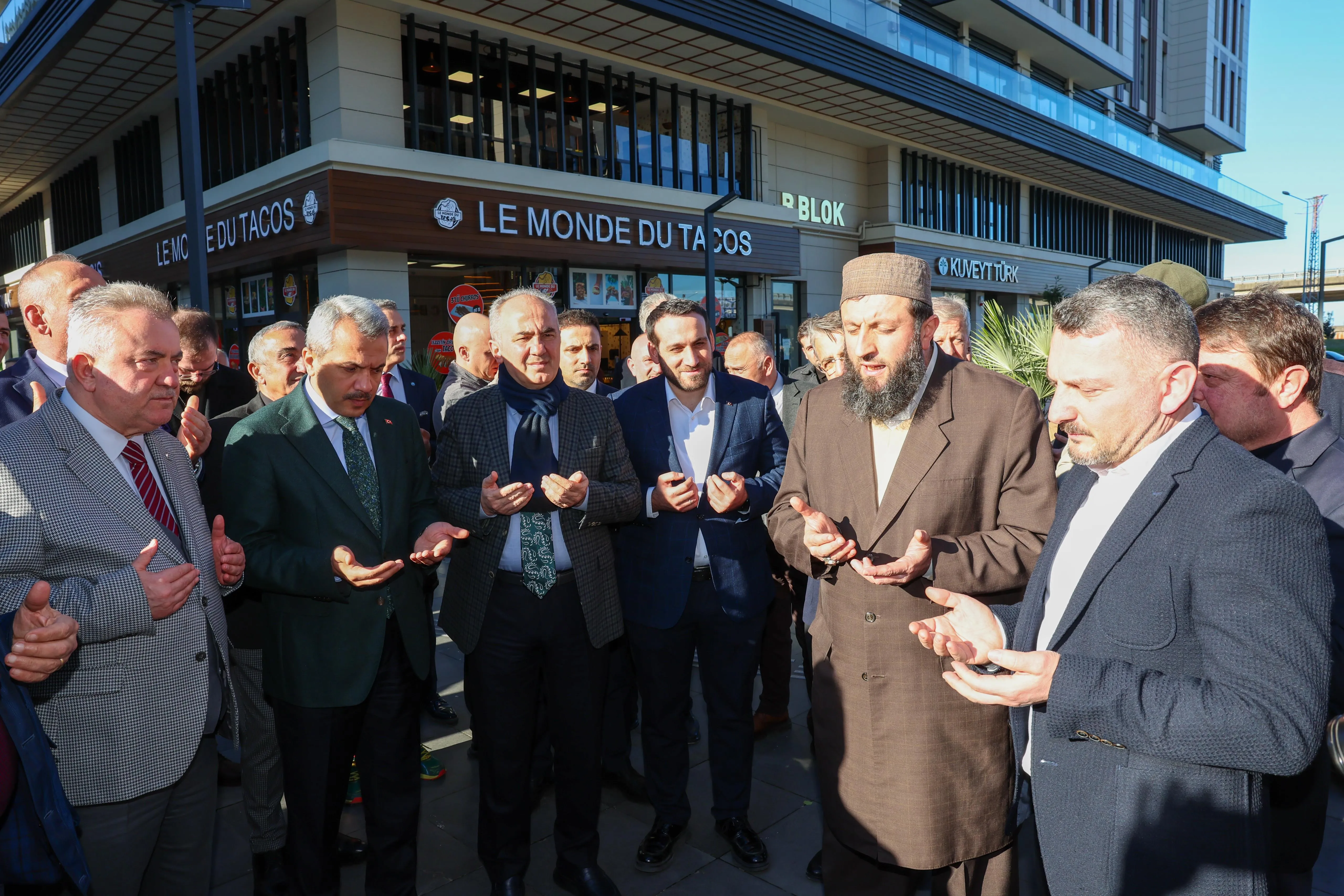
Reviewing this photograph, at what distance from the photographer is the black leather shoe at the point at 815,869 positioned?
10.5 feet

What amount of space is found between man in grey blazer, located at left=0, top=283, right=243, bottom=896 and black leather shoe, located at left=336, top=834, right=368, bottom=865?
1.02 m

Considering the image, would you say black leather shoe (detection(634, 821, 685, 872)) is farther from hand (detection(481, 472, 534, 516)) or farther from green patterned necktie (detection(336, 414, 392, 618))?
hand (detection(481, 472, 534, 516))

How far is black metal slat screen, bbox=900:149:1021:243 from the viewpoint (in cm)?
2209

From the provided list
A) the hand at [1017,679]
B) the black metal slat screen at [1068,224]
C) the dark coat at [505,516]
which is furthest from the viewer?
the black metal slat screen at [1068,224]

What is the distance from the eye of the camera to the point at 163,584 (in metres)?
2.12

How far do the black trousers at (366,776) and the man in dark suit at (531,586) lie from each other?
0.80ft

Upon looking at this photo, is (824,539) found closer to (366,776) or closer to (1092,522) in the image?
(1092,522)

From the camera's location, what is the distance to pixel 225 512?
9.11 feet

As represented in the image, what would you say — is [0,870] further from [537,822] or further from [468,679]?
[537,822]

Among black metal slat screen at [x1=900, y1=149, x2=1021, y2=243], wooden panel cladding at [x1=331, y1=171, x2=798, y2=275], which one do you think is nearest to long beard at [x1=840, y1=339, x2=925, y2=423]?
wooden panel cladding at [x1=331, y1=171, x2=798, y2=275]

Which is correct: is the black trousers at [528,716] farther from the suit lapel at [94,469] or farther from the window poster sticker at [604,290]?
the window poster sticker at [604,290]

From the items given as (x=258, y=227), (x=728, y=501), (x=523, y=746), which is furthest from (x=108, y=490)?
(x=258, y=227)

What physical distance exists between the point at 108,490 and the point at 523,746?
65.1 inches

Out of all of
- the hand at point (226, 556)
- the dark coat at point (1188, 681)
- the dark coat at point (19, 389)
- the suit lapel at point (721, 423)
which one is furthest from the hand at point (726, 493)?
the dark coat at point (19, 389)
